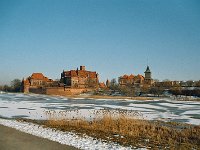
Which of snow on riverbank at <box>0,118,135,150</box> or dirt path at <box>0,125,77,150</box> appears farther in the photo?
snow on riverbank at <box>0,118,135,150</box>

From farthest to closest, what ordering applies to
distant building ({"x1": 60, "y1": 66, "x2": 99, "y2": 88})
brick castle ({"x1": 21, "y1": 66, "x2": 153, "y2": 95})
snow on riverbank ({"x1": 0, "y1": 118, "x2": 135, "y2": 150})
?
distant building ({"x1": 60, "y1": 66, "x2": 99, "y2": 88})
brick castle ({"x1": 21, "y1": 66, "x2": 153, "y2": 95})
snow on riverbank ({"x1": 0, "y1": 118, "x2": 135, "y2": 150})

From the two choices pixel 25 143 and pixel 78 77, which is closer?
pixel 25 143

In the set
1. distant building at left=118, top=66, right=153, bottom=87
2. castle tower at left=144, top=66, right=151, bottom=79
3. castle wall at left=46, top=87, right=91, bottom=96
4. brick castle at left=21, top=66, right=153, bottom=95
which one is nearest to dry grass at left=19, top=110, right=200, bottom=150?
castle wall at left=46, top=87, right=91, bottom=96

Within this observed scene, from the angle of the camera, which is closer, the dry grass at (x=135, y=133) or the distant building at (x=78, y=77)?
the dry grass at (x=135, y=133)

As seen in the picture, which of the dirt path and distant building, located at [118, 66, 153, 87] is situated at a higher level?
distant building, located at [118, 66, 153, 87]

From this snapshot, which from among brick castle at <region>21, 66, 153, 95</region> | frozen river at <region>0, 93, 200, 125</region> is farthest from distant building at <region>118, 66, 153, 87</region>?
frozen river at <region>0, 93, 200, 125</region>

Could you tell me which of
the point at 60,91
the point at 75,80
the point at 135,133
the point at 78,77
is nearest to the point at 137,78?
the point at 78,77

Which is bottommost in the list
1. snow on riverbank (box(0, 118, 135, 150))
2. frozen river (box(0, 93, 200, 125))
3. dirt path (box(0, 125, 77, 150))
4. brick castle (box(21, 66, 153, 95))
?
frozen river (box(0, 93, 200, 125))

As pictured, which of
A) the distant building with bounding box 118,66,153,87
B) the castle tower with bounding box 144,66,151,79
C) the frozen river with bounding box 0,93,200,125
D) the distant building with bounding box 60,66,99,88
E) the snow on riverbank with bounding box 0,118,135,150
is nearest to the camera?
the snow on riverbank with bounding box 0,118,135,150

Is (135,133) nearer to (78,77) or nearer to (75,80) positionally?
(75,80)

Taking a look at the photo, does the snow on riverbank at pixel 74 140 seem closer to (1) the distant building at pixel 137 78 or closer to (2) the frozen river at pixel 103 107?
(2) the frozen river at pixel 103 107

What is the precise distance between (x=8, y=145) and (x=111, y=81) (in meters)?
150

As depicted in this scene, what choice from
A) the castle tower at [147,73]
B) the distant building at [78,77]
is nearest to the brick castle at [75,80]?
the distant building at [78,77]

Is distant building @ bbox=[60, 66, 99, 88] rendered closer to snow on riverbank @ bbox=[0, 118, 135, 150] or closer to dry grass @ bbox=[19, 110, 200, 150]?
dry grass @ bbox=[19, 110, 200, 150]
